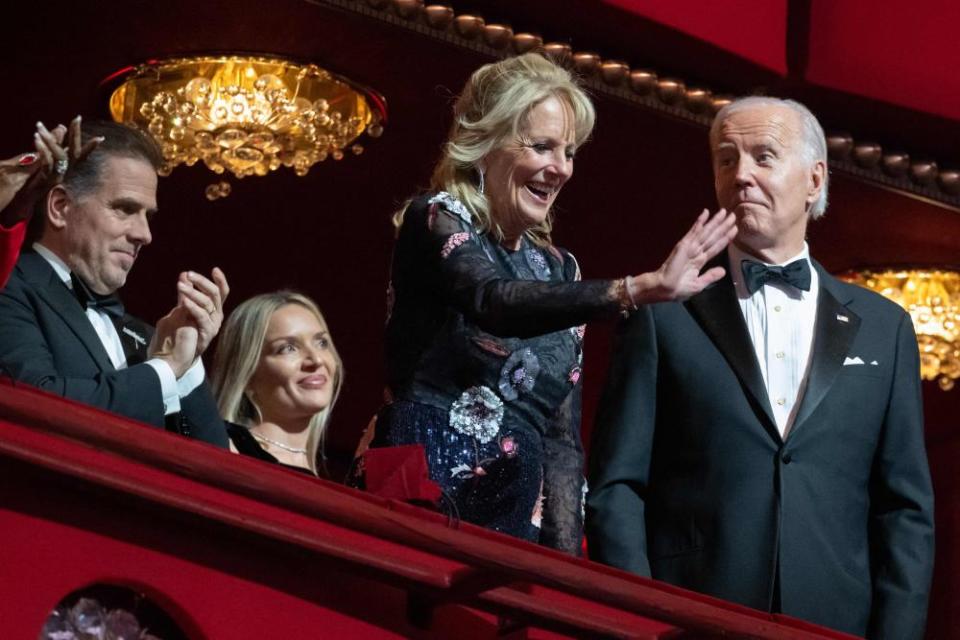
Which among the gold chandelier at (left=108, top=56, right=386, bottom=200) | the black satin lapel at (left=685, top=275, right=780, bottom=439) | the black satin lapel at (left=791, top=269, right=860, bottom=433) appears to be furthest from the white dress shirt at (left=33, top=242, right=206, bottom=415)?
the gold chandelier at (left=108, top=56, right=386, bottom=200)

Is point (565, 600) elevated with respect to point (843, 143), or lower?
lower

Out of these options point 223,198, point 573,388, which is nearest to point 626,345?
point 573,388

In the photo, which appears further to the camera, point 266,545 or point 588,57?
point 588,57

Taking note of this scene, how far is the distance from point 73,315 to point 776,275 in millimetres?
938

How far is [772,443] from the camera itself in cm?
316

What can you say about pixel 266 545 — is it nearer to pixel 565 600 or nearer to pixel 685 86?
pixel 565 600

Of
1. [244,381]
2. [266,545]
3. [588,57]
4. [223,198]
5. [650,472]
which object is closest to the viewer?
[266,545]

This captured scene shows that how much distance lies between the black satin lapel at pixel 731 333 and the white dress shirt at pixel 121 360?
0.68 metres

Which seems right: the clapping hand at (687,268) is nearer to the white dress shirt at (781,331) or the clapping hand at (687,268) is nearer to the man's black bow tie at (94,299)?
the white dress shirt at (781,331)

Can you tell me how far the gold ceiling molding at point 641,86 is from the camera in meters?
5.14

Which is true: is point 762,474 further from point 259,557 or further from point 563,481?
point 259,557

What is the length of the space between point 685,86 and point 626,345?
7.40ft

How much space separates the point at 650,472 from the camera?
10.5ft

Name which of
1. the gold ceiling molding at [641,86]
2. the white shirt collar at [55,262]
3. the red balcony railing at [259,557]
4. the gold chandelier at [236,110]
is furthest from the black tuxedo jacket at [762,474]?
the gold chandelier at [236,110]
